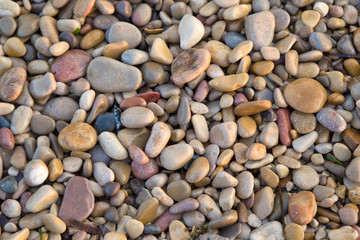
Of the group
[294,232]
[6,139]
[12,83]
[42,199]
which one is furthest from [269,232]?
[12,83]

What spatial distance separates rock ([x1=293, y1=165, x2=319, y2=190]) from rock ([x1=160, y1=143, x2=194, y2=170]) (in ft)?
1.39

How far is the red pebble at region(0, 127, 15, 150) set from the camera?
4.90ft

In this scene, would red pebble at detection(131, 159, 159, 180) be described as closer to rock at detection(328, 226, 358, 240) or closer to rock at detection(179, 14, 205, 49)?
rock at detection(179, 14, 205, 49)

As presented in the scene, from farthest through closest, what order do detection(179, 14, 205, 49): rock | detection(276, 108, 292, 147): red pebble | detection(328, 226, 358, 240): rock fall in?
detection(179, 14, 205, 49): rock → detection(276, 108, 292, 147): red pebble → detection(328, 226, 358, 240): rock

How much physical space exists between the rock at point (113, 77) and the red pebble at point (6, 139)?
385 millimetres

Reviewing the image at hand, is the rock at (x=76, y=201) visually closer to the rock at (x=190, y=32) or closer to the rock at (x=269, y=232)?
the rock at (x=269, y=232)

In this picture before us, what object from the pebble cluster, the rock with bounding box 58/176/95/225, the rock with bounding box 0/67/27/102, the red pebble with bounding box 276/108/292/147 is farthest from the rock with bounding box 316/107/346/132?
the rock with bounding box 0/67/27/102

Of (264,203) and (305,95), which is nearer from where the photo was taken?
(264,203)

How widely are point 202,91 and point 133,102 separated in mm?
295

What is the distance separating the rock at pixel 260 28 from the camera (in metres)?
1.69

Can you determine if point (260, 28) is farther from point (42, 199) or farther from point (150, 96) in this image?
point (42, 199)

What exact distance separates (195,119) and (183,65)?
242mm

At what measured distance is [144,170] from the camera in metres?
1.50

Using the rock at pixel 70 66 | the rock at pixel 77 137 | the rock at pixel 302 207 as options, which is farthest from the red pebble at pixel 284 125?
the rock at pixel 70 66
